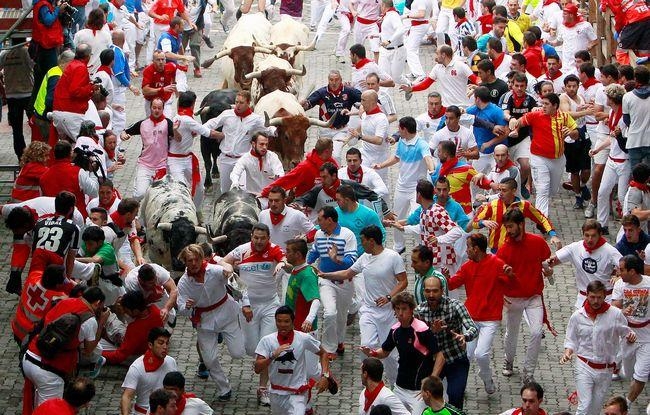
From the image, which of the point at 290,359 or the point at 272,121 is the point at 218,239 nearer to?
the point at 290,359

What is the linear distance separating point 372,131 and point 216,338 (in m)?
5.29

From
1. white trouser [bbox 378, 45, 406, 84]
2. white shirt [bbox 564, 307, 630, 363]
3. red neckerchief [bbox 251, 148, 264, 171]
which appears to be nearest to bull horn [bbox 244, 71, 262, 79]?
red neckerchief [bbox 251, 148, 264, 171]

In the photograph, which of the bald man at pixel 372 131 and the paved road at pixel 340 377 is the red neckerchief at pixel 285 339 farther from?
the bald man at pixel 372 131

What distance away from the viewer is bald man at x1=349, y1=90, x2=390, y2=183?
62.3 feet

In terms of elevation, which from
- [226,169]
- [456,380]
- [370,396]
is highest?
[370,396]

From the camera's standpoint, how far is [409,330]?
512 inches

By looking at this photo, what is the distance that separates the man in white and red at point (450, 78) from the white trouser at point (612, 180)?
304cm

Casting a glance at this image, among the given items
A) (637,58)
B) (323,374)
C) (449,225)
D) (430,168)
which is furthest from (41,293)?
(637,58)

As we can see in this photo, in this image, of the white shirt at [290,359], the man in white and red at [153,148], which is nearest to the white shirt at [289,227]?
the white shirt at [290,359]

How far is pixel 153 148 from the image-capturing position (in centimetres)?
1862

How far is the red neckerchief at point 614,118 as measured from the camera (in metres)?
19.0

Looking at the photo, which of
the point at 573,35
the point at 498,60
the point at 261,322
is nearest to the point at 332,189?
the point at 261,322

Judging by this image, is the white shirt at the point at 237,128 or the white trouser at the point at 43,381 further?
the white shirt at the point at 237,128

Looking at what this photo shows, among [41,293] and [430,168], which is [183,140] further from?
[41,293]
